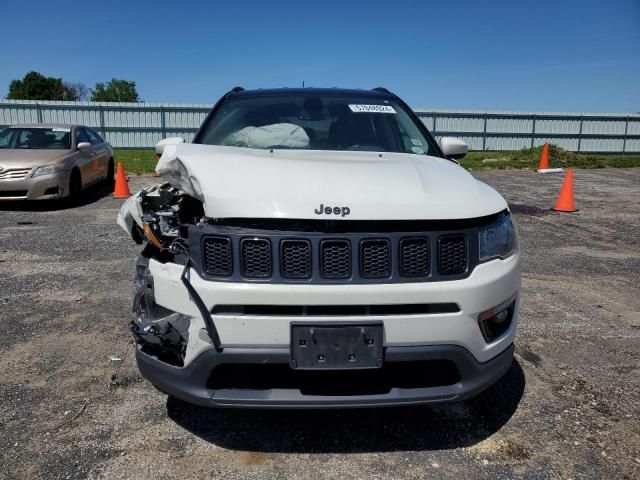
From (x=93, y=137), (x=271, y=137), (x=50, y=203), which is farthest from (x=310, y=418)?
(x=93, y=137)

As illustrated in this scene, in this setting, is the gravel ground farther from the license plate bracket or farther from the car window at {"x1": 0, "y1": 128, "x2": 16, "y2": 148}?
the car window at {"x1": 0, "y1": 128, "x2": 16, "y2": 148}

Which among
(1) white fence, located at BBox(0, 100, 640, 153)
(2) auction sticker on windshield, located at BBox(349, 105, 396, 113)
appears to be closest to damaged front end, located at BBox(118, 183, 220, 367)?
(2) auction sticker on windshield, located at BBox(349, 105, 396, 113)

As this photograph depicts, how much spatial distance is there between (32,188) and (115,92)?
73758mm

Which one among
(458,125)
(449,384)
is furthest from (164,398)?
(458,125)

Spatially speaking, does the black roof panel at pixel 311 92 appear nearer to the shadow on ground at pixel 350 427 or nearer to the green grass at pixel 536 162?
the shadow on ground at pixel 350 427

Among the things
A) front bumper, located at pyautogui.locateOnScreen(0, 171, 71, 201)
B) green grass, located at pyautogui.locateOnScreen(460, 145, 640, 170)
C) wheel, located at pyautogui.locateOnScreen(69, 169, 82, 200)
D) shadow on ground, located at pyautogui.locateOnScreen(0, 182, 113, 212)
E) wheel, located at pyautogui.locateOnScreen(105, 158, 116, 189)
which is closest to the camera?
front bumper, located at pyautogui.locateOnScreen(0, 171, 71, 201)

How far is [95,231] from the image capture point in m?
7.46

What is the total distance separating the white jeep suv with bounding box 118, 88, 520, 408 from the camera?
6.97 ft

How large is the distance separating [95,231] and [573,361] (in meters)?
6.37

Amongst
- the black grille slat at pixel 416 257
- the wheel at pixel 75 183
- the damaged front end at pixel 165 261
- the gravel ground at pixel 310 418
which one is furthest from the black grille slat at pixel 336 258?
the wheel at pixel 75 183

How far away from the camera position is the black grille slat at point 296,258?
214cm

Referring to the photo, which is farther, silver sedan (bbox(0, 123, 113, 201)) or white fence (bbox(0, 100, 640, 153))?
white fence (bbox(0, 100, 640, 153))

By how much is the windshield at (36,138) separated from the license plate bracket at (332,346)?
9469 millimetres

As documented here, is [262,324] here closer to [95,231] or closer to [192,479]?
[192,479]
